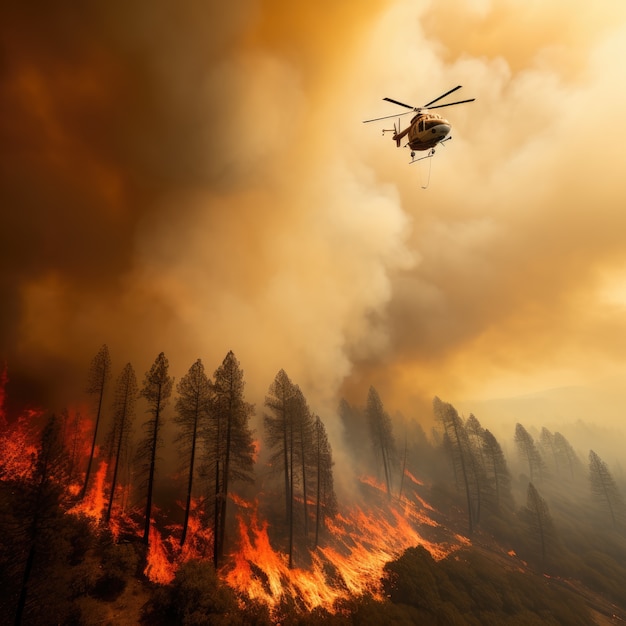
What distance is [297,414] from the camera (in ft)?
107

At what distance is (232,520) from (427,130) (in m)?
39.6

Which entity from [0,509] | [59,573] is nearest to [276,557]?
[59,573]

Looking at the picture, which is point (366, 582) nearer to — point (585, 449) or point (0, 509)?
point (0, 509)

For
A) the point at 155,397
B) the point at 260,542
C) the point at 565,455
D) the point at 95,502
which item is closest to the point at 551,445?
the point at 565,455

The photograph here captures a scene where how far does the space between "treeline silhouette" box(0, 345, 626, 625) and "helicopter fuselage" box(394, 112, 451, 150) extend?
Result: 23.8 metres

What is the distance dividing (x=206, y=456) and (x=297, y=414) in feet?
37.1

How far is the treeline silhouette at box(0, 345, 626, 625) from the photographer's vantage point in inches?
584

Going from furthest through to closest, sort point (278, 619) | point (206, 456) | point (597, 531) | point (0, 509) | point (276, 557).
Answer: point (597, 531)
point (276, 557)
point (206, 456)
point (278, 619)
point (0, 509)

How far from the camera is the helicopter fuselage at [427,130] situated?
20.1 metres

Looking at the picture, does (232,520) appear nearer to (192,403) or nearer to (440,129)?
(192,403)

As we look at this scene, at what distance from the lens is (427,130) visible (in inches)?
794

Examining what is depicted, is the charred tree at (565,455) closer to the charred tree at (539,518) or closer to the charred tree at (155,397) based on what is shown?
the charred tree at (539,518)

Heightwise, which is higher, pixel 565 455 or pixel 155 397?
pixel 155 397

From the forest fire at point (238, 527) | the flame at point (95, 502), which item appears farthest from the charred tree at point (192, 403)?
the flame at point (95, 502)
